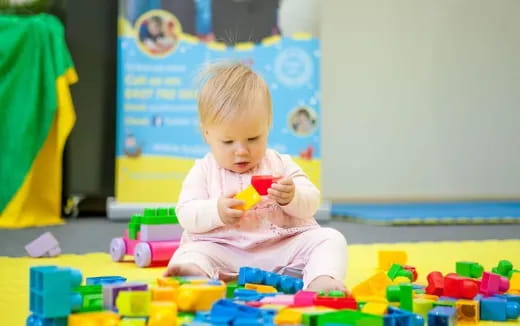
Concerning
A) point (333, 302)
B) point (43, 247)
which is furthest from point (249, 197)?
point (43, 247)

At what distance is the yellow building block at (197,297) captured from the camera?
108 cm

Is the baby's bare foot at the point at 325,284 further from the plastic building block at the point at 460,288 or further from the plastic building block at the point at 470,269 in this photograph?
the plastic building block at the point at 470,269

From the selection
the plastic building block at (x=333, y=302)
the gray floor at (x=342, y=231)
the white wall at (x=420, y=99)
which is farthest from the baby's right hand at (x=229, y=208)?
the white wall at (x=420, y=99)

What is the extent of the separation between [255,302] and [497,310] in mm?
357

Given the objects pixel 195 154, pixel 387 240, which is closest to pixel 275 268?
pixel 387 240

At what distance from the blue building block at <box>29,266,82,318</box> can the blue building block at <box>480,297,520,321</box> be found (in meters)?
0.59

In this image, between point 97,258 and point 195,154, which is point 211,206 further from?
point 195,154

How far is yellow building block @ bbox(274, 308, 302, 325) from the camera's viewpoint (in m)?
0.97

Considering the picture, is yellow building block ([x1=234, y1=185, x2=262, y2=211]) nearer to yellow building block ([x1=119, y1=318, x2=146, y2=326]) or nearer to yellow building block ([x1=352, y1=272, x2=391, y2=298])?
yellow building block ([x1=352, y1=272, x2=391, y2=298])

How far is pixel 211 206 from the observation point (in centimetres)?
145

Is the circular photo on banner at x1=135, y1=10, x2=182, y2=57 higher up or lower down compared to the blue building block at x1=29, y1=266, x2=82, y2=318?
higher up

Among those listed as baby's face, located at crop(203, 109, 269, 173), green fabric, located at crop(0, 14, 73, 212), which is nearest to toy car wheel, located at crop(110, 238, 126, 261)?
baby's face, located at crop(203, 109, 269, 173)

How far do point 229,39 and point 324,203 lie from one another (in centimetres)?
69

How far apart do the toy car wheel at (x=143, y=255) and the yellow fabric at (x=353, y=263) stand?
0.06 feet
